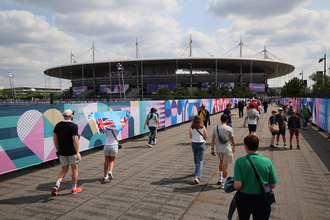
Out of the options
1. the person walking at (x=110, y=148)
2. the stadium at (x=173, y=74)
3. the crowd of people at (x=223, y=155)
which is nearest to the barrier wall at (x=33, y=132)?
the crowd of people at (x=223, y=155)

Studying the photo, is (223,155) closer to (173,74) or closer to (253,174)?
(253,174)

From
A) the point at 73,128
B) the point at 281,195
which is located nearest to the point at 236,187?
the point at 281,195

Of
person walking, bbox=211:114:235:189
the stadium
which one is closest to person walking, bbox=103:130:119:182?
person walking, bbox=211:114:235:189

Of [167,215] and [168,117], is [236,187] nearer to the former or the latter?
[167,215]

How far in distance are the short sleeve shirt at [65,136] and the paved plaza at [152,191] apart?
3.33 ft

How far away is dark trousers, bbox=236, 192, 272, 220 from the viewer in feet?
8.79

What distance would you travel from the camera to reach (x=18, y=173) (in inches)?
264

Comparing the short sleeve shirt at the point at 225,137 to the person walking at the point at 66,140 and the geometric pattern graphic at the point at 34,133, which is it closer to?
the person walking at the point at 66,140

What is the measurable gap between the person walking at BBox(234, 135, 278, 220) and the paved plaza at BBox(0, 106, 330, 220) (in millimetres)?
1493

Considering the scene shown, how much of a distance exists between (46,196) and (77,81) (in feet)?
319

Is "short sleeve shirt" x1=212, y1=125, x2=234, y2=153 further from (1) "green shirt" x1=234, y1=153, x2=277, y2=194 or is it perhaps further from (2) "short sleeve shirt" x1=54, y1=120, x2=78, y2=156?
(2) "short sleeve shirt" x1=54, y1=120, x2=78, y2=156

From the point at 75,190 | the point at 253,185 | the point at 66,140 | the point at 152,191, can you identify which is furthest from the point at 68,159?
the point at 253,185

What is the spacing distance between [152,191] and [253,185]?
3002 mm

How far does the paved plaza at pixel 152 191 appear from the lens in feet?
13.8
